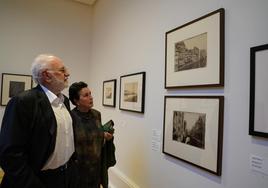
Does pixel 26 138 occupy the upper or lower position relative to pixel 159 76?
lower

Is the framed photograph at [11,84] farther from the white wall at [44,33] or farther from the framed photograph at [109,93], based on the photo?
the framed photograph at [109,93]

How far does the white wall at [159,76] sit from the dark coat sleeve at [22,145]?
1.08 metres

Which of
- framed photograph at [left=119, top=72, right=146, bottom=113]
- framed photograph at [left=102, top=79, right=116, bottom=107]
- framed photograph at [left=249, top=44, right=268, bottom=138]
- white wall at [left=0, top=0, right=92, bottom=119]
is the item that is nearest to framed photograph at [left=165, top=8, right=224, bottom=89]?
framed photograph at [left=249, top=44, right=268, bottom=138]

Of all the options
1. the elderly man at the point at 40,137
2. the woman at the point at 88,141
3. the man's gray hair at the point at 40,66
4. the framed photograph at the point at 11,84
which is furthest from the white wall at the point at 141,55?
the man's gray hair at the point at 40,66

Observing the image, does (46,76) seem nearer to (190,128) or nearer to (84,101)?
(84,101)

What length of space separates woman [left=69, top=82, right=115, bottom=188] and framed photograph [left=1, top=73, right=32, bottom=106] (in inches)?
75.8

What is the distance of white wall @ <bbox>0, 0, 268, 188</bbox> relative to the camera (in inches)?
52.6

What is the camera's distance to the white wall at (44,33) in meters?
3.60

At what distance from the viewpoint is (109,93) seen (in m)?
3.28

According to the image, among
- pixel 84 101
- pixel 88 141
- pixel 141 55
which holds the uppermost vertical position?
pixel 141 55

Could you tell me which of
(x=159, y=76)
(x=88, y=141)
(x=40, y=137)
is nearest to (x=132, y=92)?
(x=159, y=76)

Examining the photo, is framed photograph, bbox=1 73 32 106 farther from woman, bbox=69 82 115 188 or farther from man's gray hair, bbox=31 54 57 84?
man's gray hair, bbox=31 54 57 84

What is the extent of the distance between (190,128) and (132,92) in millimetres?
1044

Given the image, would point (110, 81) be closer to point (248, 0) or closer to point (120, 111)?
point (120, 111)
